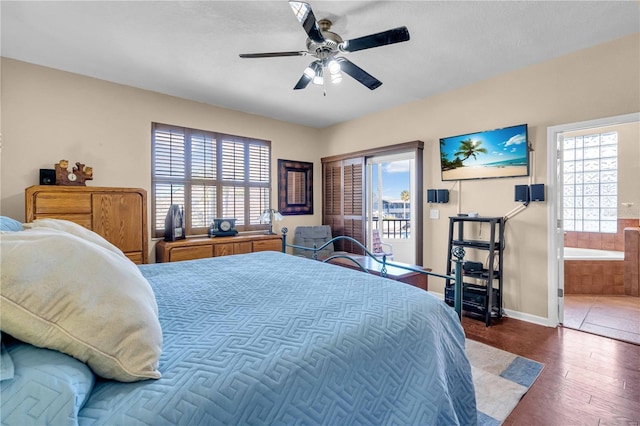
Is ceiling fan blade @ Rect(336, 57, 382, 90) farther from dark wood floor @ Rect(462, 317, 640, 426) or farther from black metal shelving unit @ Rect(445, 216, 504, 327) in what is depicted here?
dark wood floor @ Rect(462, 317, 640, 426)

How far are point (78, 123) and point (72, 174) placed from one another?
64cm

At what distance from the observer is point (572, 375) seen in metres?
2.12

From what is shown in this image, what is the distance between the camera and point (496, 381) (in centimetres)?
205

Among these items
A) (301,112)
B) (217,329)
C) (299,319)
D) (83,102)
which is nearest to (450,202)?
(301,112)

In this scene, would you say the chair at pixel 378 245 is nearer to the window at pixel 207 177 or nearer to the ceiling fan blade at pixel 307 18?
the window at pixel 207 177

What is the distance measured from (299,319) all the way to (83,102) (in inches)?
149

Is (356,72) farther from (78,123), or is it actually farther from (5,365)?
(78,123)

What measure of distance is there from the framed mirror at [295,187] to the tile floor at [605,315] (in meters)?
3.93

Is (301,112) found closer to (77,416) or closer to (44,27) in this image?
(44,27)

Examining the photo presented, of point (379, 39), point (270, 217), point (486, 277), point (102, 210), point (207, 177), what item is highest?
point (379, 39)

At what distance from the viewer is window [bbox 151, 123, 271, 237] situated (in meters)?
3.82

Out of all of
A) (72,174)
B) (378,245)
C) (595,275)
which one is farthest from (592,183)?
(72,174)

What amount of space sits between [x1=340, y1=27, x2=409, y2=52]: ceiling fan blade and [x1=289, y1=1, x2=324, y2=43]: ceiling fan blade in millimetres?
219

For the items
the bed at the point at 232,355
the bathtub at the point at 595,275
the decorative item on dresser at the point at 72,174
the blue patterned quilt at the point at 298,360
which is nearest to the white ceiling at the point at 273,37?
the decorative item on dresser at the point at 72,174
